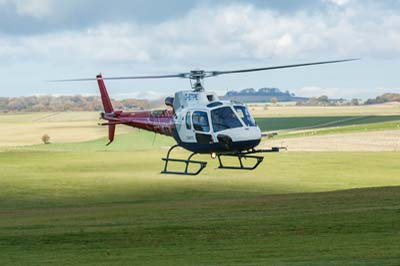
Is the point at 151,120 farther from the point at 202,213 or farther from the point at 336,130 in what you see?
the point at 336,130

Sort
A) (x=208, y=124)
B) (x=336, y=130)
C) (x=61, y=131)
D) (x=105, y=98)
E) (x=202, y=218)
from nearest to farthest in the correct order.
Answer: (x=202, y=218)
(x=208, y=124)
(x=105, y=98)
(x=336, y=130)
(x=61, y=131)

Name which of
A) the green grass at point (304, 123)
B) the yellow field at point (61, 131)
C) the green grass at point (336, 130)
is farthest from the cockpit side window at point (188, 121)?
the green grass at point (304, 123)

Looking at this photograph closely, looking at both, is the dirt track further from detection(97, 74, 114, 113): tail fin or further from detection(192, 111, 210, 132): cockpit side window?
detection(192, 111, 210, 132): cockpit side window

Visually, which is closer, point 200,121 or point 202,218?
point 202,218

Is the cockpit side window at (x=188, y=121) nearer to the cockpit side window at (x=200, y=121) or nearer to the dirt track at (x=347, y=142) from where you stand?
the cockpit side window at (x=200, y=121)

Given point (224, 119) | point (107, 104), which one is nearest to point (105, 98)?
point (107, 104)

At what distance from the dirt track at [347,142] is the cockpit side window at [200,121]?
185 feet

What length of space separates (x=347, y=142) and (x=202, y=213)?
6518cm

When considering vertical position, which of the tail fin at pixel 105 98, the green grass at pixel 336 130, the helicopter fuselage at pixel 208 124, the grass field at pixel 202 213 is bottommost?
the green grass at pixel 336 130

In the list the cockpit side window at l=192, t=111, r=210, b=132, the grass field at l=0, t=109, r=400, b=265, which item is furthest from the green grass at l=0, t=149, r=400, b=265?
the cockpit side window at l=192, t=111, r=210, b=132

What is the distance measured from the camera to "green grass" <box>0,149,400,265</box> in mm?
22188

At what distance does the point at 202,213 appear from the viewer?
119ft

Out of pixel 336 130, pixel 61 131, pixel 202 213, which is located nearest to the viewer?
pixel 202 213

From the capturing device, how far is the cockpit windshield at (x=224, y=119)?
34.5 m
